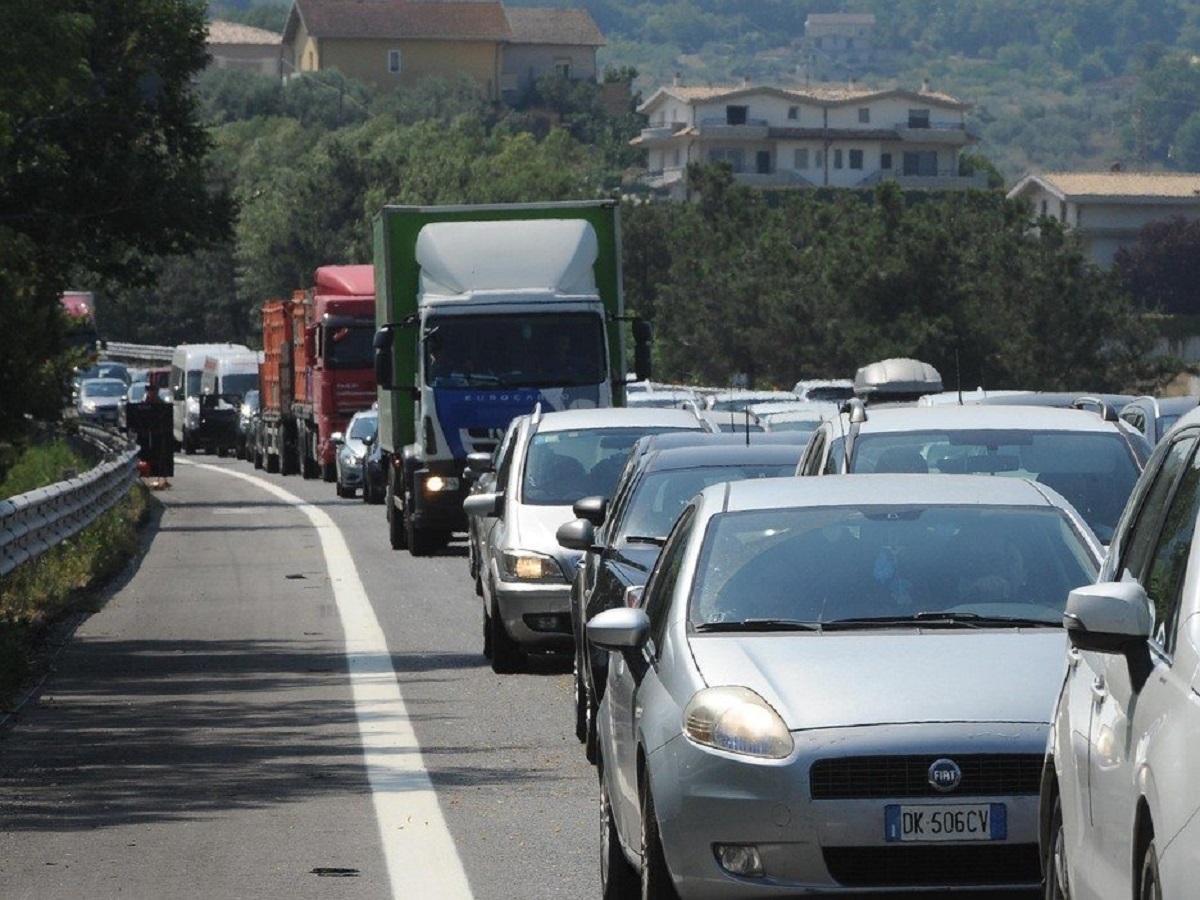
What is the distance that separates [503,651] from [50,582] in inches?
284

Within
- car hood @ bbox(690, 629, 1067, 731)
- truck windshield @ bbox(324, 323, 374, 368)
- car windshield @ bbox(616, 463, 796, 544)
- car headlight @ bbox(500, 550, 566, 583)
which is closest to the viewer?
car hood @ bbox(690, 629, 1067, 731)

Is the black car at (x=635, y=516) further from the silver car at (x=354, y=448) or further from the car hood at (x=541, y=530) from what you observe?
the silver car at (x=354, y=448)

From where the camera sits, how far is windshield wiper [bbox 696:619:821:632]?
862cm

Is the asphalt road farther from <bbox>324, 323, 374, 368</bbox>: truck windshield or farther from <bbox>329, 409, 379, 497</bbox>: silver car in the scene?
<bbox>324, 323, 374, 368</bbox>: truck windshield

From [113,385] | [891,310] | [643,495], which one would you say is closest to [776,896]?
[643,495]

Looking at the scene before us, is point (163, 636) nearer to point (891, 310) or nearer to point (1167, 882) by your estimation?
point (1167, 882)

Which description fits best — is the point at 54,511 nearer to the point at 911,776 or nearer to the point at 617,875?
the point at 617,875

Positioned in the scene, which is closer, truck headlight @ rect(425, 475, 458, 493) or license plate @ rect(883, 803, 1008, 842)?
license plate @ rect(883, 803, 1008, 842)

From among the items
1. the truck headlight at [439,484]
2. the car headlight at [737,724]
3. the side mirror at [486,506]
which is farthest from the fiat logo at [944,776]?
the truck headlight at [439,484]

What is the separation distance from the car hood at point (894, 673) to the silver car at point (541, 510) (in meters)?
7.92

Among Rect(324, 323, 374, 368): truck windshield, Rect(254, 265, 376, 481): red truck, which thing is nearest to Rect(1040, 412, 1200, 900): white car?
Rect(254, 265, 376, 481): red truck

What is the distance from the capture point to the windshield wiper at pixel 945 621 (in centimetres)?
869

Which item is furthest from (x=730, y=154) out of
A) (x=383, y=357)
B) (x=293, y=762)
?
(x=293, y=762)

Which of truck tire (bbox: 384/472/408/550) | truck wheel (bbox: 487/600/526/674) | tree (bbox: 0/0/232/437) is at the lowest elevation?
truck tire (bbox: 384/472/408/550)
